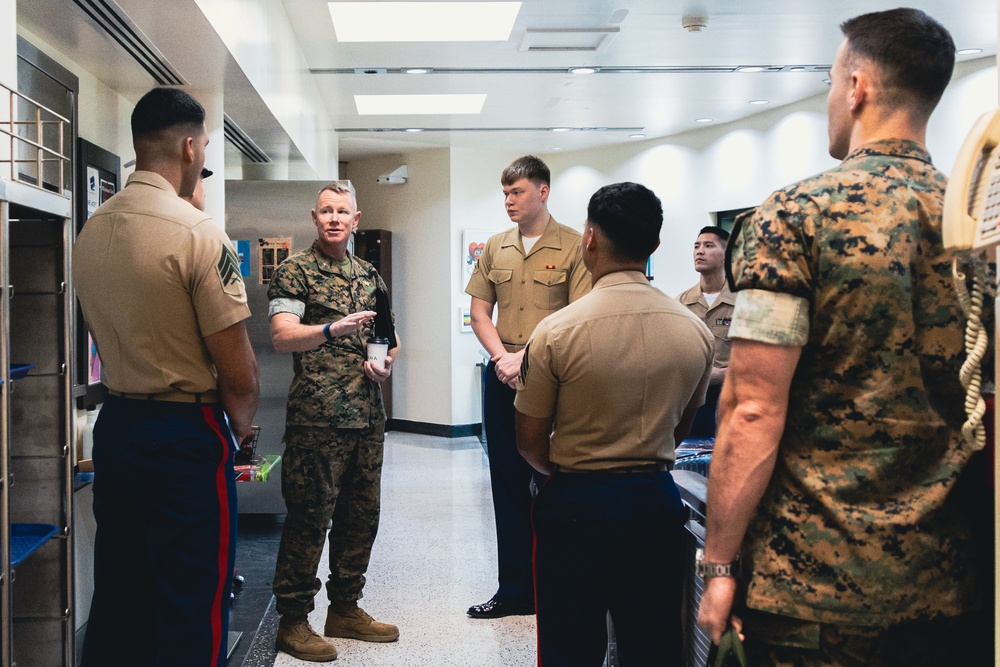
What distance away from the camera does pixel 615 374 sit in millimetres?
1902

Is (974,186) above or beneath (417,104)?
beneath

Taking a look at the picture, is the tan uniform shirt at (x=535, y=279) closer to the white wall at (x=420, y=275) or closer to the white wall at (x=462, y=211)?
the white wall at (x=462, y=211)

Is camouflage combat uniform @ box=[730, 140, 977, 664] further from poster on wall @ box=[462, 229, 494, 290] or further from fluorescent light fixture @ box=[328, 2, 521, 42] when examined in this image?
poster on wall @ box=[462, 229, 494, 290]

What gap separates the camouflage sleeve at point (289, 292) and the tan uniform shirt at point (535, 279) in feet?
2.73

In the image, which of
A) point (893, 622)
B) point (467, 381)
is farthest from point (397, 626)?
point (467, 381)

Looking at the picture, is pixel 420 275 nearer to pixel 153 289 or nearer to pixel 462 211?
pixel 462 211

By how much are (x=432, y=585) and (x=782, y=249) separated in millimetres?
3065

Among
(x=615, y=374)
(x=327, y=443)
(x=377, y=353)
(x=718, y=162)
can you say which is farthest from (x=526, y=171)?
(x=718, y=162)

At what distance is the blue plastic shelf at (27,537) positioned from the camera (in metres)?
1.88

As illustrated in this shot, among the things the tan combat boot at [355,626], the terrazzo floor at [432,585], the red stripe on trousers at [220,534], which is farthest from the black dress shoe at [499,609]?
the red stripe on trousers at [220,534]

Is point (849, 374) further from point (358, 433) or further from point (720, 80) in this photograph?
point (720, 80)

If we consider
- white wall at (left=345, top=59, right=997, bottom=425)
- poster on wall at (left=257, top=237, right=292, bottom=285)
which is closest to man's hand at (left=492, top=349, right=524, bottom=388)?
poster on wall at (left=257, top=237, right=292, bottom=285)

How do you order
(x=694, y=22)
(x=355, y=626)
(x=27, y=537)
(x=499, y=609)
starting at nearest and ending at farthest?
(x=27, y=537) → (x=355, y=626) → (x=499, y=609) → (x=694, y=22)

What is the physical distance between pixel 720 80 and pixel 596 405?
16.4ft
